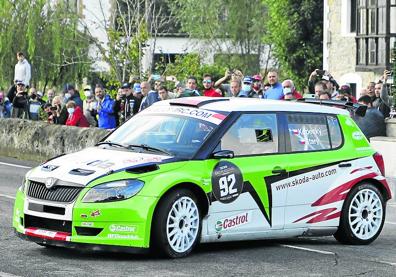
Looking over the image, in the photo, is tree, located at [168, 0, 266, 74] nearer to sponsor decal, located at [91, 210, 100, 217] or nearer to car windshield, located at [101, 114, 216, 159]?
car windshield, located at [101, 114, 216, 159]

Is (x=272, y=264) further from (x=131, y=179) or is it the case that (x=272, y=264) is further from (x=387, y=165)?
(x=387, y=165)

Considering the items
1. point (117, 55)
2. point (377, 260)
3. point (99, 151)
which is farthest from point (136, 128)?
point (117, 55)

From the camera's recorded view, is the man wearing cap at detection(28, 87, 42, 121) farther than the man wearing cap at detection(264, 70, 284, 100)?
Yes

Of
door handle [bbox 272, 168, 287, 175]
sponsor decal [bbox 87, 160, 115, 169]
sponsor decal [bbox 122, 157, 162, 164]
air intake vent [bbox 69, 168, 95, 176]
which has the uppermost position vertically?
sponsor decal [bbox 122, 157, 162, 164]

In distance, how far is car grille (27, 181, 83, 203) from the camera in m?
12.1

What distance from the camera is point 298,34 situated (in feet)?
179

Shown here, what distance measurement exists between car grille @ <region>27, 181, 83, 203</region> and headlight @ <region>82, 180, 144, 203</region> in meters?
0.14

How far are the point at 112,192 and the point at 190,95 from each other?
31.9ft

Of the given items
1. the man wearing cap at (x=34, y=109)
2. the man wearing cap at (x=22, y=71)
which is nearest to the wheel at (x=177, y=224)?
the man wearing cap at (x=34, y=109)

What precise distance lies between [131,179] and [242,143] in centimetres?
155

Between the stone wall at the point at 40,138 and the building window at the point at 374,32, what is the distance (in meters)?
20.9

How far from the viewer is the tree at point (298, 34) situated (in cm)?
5409

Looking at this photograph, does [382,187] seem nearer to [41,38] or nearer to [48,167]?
[48,167]

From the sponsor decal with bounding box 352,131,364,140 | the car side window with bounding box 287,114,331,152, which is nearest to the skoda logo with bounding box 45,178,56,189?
the car side window with bounding box 287,114,331,152
